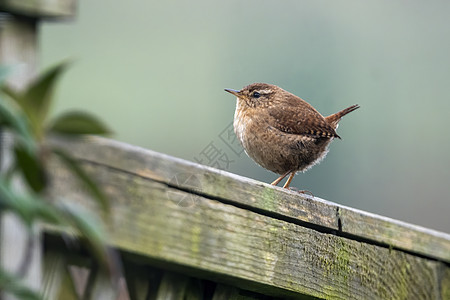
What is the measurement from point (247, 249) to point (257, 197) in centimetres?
12

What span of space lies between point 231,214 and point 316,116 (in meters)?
2.95

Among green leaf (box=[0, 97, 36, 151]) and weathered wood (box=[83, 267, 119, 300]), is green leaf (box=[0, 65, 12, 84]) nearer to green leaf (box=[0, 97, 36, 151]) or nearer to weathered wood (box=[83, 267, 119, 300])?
green leaf (box=[0, 97, 36, 151])

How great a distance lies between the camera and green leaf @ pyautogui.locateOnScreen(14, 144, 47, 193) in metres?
1.13

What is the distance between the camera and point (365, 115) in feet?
74.1

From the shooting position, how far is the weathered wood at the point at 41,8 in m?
1.24

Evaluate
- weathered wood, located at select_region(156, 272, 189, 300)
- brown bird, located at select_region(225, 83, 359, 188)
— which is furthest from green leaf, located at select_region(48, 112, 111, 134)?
brown bird, located at select_region(225, 83, 359, 188)

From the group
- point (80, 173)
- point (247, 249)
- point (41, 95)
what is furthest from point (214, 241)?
point (41, 95)

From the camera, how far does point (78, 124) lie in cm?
115

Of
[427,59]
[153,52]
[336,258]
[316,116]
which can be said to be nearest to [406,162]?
[427,59]

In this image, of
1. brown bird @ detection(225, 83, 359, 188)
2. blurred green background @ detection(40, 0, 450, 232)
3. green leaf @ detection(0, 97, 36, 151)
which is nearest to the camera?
green leaf @ detection(0, 97, 36, 151)

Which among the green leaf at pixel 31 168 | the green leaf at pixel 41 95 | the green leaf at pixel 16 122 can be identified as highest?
the green leaf at pixel 41 95

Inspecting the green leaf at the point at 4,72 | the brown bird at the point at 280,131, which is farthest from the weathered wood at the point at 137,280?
the brown bird at the point at 280,131

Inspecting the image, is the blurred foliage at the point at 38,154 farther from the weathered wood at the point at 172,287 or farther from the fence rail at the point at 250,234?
the weathered wood at the point at 172,287

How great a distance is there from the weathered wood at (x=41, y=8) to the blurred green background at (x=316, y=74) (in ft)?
45.0
